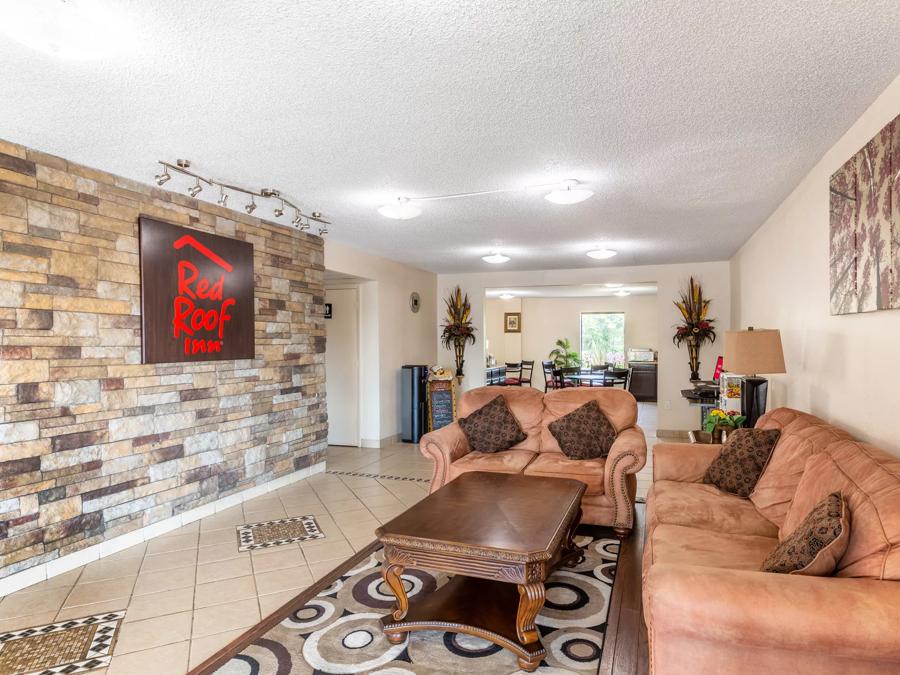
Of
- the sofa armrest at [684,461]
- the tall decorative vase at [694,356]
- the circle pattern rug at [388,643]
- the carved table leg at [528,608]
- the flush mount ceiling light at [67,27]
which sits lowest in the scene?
the circle pattern rug at [388,643]

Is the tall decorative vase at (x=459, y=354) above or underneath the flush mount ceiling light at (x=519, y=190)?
underneath

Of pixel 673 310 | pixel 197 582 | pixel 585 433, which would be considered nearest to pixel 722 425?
pixel 585 433

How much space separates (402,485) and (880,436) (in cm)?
364

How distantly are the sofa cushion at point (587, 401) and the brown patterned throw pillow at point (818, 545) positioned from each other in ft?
8.18

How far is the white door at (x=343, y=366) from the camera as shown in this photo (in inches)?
272

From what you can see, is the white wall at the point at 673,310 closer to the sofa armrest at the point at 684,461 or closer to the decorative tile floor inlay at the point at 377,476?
the decorative tile floor inlay at the point at 377,476

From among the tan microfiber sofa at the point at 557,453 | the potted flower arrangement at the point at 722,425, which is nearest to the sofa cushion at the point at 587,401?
the tan microfiber sofa at the point at 557,453

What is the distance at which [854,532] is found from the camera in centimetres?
168

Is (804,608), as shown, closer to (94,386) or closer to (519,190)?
(519,190)

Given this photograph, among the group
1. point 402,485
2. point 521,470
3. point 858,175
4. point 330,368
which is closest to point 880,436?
point 858,175

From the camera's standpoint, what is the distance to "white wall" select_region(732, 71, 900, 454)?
2396 mm

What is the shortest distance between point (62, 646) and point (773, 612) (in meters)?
2.82

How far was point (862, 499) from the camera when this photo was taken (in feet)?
5.75

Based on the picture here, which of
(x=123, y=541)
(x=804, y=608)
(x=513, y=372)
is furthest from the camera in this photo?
(x=513, y=372)
